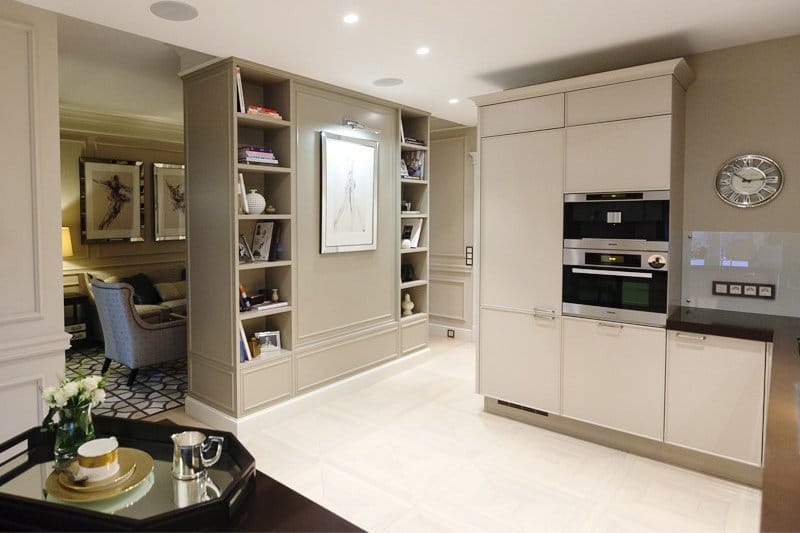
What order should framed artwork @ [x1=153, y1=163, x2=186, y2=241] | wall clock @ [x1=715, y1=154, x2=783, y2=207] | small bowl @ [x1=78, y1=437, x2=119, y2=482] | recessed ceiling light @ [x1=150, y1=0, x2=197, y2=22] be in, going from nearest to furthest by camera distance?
small bowl @ [x1=78, y1=437, x2=119, y2=482] → recessed ceiling light @ [x1=150, y1=0, x2=197, y2=22] → wall clock @ [x1=715, y1=154, x2=783, y2=207] → framed artwork @ [x1=153, y1=163, x2=186, y2=241]

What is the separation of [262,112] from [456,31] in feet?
5.00

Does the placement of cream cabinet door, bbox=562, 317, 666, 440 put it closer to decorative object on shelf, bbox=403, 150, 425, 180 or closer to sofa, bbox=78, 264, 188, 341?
decorative object on shelf, bbox=403, 150, 425, 180

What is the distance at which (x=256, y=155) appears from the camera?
360cm

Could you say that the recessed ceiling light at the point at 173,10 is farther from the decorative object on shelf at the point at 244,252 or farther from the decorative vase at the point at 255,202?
the decorative object on shelf at the point at 244,252

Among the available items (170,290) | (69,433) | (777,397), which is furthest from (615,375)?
(170,290)

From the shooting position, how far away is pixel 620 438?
336 cm

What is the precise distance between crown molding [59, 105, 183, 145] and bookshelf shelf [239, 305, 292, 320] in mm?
3970

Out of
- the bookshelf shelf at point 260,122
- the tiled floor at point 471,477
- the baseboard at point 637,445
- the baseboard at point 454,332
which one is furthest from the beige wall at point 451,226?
the bookshelf shelf at point 260,122

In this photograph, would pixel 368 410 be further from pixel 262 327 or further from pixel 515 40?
pixel 515 40

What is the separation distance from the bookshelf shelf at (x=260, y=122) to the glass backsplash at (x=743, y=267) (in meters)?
2.94

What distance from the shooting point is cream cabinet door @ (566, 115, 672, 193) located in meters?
3.04

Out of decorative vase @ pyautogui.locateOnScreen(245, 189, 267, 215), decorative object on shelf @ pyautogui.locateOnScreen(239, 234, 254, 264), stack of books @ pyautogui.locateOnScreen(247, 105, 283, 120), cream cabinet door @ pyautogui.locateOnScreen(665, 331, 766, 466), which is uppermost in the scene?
stack of books @ pyautogui.locateOnScreen(247, 105, 283, 120)

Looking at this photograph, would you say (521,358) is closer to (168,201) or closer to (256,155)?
(256,155)

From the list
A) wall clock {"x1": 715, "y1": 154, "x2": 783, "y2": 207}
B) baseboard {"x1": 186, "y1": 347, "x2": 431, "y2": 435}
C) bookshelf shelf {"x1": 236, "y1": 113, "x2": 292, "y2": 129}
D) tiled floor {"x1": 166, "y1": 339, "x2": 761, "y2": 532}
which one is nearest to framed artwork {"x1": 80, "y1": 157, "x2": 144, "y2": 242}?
baseboard {"x1": 186, "y1": 347, "x2": 431, "y2": 435}
